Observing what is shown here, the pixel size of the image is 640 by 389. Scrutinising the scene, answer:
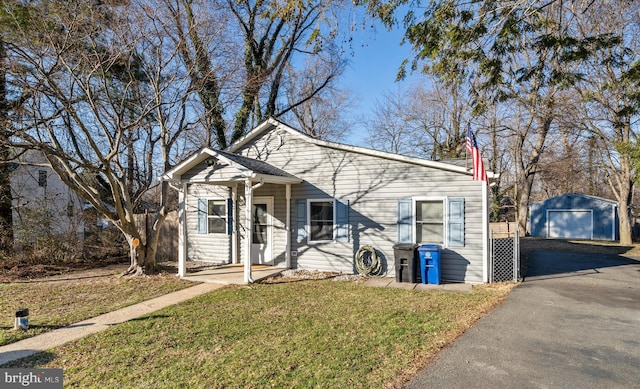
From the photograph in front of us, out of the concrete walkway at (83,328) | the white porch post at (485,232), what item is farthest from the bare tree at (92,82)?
the white porch post at (485,232)

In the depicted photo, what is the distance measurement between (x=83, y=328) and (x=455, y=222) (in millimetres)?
7650

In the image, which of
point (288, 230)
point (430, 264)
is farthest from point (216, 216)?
point (430, 264)

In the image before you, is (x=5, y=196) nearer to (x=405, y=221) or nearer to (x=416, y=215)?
(x=405, y=221)

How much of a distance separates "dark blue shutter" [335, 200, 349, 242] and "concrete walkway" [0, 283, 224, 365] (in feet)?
12.9

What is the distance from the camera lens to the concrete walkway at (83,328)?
14.8ft

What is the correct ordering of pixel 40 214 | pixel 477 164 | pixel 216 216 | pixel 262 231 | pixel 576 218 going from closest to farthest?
pixel 477 164
pixel 262 231
pixel 40 214
pixel 216 216
pixel 576 218

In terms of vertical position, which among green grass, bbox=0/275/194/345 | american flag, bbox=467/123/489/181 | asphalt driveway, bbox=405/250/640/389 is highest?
american flag, bbox=467/123/489/181

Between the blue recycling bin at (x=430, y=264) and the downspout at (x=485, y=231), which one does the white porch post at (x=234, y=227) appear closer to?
the blue recycling bin at (x=430, y=264)

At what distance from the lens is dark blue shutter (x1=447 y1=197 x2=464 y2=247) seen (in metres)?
8.57

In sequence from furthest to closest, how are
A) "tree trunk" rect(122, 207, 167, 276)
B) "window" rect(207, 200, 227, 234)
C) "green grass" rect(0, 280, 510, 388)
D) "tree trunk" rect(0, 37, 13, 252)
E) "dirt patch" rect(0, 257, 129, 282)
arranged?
"window" rect(207, 200, 227, 234), "tree trunk" rect(0, 37, 13, 252), "dirt patch" rect(0, 257, 129, 282), "tree trunk" rect(122, 207, 167, 276), "green grass" rect(0, 280, 510, 388)

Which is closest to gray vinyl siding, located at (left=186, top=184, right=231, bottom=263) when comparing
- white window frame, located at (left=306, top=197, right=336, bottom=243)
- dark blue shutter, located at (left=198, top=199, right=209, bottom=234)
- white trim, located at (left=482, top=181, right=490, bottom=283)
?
dark blue shutter, located at (left=198, top=199, right=209, bottom=234)

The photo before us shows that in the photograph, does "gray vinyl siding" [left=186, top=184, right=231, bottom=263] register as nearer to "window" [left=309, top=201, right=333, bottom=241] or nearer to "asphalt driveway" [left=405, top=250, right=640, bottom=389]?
"window" [left=309, top=201, right=333, bottom=241]

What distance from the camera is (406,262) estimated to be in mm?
8680

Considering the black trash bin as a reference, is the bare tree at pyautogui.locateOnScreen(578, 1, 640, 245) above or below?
above
